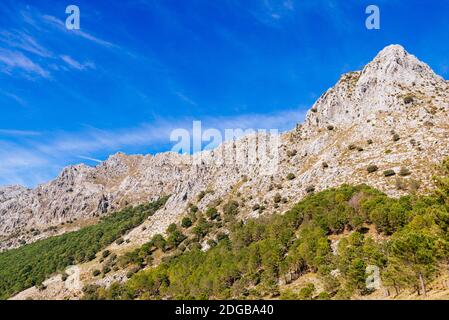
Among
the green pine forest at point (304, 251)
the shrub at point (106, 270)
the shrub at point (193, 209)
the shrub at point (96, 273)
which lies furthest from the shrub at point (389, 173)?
the shrub at point (96, 273)

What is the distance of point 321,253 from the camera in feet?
251

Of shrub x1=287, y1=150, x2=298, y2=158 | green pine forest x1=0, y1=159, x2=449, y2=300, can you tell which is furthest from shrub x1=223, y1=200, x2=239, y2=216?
shrub x1=287, y1=150, x2=298, y2=158

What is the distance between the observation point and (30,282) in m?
166

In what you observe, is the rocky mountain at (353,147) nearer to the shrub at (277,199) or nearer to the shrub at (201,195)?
the shrub at (201,195)

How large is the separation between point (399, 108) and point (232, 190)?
76.7 metres

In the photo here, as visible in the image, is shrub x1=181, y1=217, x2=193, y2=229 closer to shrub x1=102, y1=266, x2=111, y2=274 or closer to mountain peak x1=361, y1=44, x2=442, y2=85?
shrub x1=102, y1=266, x2=111, y2=274

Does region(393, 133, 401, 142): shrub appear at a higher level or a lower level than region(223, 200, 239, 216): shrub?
higher

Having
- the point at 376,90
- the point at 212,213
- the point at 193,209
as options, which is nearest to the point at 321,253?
the point at 212,213

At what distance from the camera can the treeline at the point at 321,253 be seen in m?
43.6

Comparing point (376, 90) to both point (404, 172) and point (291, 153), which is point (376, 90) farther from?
point (404, 172)

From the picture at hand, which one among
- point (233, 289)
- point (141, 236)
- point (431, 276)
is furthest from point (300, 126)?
point (431, 276)

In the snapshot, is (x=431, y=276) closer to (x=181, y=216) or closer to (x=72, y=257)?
(x=181, y=216)

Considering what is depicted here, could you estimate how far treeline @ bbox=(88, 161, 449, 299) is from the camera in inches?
1715

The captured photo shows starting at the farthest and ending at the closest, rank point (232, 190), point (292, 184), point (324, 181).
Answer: point (232, 190) → point (292, 184) → point (324, 181)
